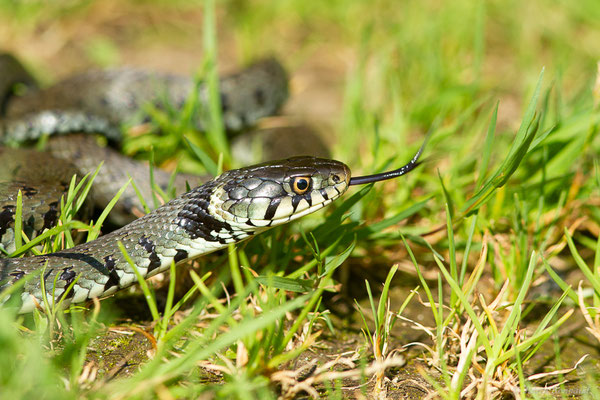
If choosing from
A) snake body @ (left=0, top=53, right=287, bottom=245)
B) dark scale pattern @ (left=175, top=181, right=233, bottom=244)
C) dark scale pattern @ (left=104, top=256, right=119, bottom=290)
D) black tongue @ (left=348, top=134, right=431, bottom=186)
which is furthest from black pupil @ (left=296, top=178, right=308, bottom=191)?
dark scale pattern @ (left=104, top=256, right=119, bottom=290)

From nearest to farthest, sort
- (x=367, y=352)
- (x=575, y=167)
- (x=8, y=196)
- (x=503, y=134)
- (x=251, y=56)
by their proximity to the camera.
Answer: (x=367, y=352) < (x=8, y=196) < (x=575, y=167) < (x=503, y=134) < (x=251, y=56)

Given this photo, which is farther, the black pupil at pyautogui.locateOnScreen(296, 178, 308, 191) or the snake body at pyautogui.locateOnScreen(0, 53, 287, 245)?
the snake body at pyautogui.locateOnScreen(0, 53, 287, 245)

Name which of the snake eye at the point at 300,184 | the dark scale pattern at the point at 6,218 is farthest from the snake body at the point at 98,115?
the snake eye at the point at 300,184

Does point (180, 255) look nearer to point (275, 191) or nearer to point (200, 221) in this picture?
point (200, 221)

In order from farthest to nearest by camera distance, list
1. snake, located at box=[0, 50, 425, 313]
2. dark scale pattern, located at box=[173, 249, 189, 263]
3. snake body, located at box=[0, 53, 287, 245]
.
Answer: snake body, located at box=[0, 53, 287, 245]
dark scale pattern, located at box=[173, 249, 189, 263]
snake, located at box=[0, 50, 425, 313]

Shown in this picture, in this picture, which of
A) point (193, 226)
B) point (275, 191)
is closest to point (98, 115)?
point (193, 226)

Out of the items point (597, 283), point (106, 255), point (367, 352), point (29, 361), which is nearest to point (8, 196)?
point (106, 255)

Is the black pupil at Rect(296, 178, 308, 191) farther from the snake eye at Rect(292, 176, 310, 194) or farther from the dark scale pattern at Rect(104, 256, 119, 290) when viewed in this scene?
the dark scale pattern at Rect(104, 256, 119, 290)

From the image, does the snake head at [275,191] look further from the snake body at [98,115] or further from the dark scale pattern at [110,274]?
the dark scale pattern at [110,274]

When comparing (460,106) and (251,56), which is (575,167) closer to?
(460,106)

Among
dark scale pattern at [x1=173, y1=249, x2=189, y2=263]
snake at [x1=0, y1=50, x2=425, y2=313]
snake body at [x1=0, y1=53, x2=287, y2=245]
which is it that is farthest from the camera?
snake body at [x1=0, y1=53, x2=287, y2=245]
